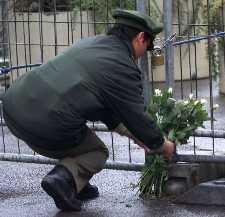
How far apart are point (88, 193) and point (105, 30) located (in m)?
1.73

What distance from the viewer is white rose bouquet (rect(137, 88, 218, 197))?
5.46 metres

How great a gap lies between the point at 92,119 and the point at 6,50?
334cm

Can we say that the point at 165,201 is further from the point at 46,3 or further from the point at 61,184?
the point at 46,3

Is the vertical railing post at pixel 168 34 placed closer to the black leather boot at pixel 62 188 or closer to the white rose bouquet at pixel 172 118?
the white rose bouquet at pixel 172 118

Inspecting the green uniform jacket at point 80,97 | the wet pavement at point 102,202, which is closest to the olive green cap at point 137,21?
the green uniform jacket at point 80,97

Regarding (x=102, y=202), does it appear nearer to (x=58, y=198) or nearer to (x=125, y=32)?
(x=58, y=198)

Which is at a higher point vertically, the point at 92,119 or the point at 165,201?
the point at 92,119

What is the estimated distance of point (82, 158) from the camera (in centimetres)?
551

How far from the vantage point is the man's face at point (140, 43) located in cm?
520

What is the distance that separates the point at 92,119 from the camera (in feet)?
17.3

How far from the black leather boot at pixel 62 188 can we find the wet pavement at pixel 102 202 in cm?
7

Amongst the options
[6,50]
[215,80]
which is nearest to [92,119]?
[6,50]

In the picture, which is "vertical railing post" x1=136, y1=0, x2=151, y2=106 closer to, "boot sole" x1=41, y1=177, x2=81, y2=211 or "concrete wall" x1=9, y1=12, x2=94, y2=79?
"boot sole" x1=41, y1=177, x2=81, y2=211

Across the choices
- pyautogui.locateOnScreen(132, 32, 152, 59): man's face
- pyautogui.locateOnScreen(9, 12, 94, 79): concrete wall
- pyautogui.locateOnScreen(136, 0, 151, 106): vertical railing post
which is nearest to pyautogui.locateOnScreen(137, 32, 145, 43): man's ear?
pyautogui.locateOnScreen(132, 32, 152, 59): man's face
